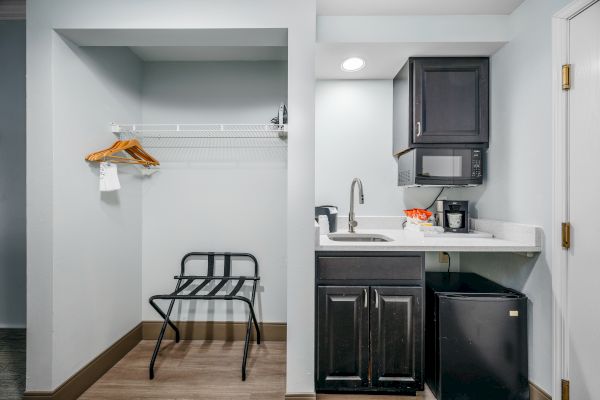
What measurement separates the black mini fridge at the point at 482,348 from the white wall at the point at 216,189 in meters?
1.23

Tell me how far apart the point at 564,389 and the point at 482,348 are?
380 millimetres

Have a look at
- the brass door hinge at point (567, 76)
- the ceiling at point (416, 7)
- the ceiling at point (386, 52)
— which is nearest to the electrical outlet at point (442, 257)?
the brass door hinge at point (567, 76)

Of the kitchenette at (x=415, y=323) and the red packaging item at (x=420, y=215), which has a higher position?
the red packaging item at (x=420, y=215)

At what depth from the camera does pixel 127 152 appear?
2166 millimetres

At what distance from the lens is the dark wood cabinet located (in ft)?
5.52

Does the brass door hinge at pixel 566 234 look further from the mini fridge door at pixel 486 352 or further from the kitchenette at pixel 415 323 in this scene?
the mini fridge door at pixel 486 352

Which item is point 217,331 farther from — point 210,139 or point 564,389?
point 564,389

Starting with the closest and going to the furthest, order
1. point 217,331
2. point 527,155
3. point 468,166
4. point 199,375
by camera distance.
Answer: point 527,155
point 199,375
point 468,166
point 217,331

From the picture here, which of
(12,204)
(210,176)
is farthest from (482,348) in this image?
(12,204)

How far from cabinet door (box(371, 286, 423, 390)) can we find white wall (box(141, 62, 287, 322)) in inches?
37.5

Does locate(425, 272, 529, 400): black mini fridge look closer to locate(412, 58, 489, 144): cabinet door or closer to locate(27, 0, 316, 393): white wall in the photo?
locate(27, 0, 316, 393): white wall

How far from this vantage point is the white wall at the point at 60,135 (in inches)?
63.4

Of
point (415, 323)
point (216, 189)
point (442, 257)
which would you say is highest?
point (216, 189)

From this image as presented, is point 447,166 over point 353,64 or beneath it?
beneath
